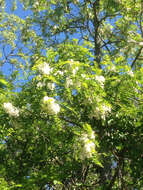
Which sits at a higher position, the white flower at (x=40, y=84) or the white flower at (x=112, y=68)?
the white flower at (x=112, y=68)

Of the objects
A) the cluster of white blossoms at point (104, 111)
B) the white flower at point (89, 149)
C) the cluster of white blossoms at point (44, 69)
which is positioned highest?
the cluster of white blossoms at point (44, 69)

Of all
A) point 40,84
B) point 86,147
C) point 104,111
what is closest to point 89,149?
point 86,147

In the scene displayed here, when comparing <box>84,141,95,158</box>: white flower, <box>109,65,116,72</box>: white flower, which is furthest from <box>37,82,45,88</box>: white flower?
<box>109,65,116,72</box>: white flower

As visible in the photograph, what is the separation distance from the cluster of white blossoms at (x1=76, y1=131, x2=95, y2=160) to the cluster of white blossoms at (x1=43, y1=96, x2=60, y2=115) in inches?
21.9

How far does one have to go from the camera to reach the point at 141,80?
462 cm

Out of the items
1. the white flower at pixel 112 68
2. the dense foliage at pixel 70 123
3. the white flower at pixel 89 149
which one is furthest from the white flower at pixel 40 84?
the white flower at pixel 112 68

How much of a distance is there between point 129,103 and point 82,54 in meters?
1.42

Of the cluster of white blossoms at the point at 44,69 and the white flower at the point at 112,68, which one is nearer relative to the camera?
the cluster of white blossoms at the point at 44,69

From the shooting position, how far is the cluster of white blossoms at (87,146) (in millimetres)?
4027

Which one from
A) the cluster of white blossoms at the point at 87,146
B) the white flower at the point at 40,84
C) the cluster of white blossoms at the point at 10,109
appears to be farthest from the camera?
the white flower at the point at 40,84

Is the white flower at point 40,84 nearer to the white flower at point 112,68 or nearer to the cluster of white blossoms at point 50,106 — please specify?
the cluster of white blossoms at point 50,106

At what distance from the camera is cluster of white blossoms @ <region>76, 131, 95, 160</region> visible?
13.2 ft

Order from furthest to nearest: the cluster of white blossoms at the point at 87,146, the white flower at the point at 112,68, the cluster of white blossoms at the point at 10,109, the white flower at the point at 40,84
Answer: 1. the white flower at the point at 112,68
2. the white flower at the point at 40,84
3. the cluster of white blossoms at the point at 10,109
4. the cluster of white blossoms at the point at 87,146

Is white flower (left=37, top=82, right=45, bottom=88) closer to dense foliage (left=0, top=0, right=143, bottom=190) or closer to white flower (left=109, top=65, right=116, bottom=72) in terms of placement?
dense foliage (left=0, top=0, right=143, bottom=190)
